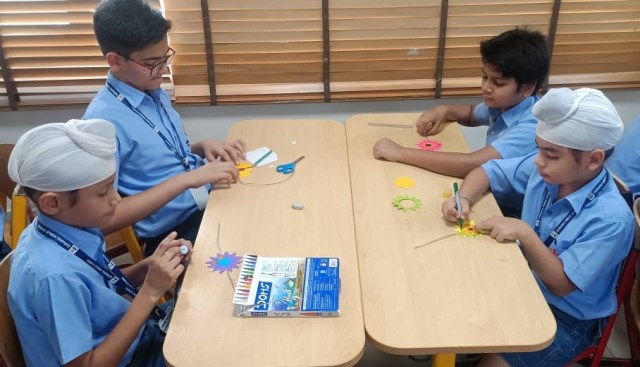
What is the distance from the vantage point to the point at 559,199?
5.27ft

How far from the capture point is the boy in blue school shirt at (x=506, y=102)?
74.8 inches

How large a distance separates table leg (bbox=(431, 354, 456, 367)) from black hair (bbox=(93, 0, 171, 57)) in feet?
4.43

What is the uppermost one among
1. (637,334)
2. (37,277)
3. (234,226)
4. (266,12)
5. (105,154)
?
(266,12)

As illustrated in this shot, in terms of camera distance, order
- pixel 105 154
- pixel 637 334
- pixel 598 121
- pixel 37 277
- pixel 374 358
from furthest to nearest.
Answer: pixel 374 358 < pixel 637 334 < pixel 598 121 < pixel 105 154 < pixel 37 277

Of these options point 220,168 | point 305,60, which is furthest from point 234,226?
point 305,60

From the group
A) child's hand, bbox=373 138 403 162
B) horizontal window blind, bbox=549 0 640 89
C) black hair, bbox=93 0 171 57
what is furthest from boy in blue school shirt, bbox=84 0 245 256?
horizontal window blind, bbox=549 0 640 89

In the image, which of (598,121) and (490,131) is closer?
(598,121)

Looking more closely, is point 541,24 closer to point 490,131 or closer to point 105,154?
point 490,131

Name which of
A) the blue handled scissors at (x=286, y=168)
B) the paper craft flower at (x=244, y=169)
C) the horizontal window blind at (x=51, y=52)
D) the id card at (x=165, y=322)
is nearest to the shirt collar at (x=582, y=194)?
the blue handled scissors at (x=286, y=168)

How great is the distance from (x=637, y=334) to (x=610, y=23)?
185cm

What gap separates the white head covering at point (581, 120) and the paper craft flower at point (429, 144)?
66cm

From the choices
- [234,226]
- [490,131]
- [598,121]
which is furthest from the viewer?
[490,131]

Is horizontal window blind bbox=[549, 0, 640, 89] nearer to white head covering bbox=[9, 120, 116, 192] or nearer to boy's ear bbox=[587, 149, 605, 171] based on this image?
boy's ear bbox=[587, 149, 605, 171]

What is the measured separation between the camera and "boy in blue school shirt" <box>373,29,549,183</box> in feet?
6.23
